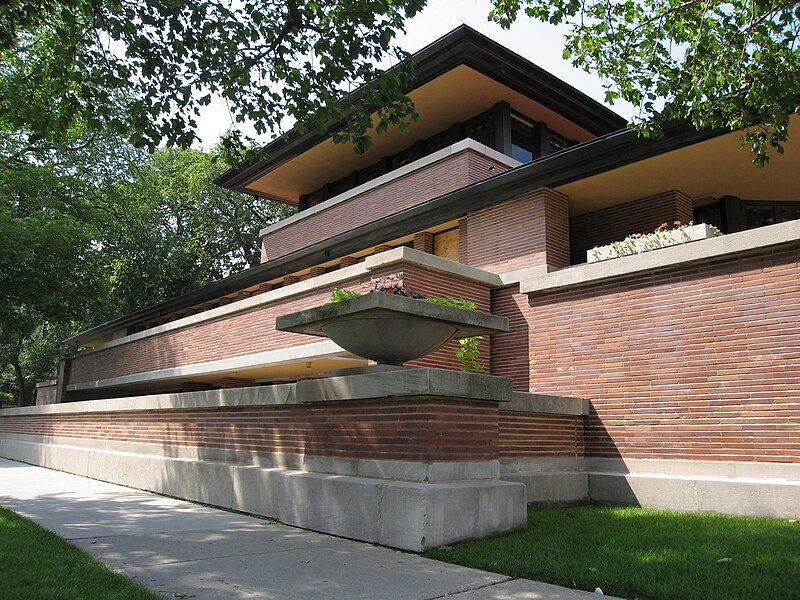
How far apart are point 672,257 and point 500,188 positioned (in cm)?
492

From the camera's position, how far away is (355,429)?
268 inches

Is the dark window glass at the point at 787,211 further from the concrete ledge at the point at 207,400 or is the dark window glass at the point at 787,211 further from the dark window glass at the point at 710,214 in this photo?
the concrete ledge at the point at 207,400

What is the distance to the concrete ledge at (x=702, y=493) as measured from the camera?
24.0ft

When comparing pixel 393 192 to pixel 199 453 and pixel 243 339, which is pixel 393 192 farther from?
pixel 199 453

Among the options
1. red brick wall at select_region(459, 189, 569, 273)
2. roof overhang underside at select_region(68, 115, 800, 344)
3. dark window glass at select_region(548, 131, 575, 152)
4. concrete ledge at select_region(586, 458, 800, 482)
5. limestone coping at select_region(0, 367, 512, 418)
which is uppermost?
dark window glass at select_region(548, 131, 575, 152)

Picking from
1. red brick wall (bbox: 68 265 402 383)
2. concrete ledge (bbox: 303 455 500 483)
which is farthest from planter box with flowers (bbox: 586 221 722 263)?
concrete ledge (bbox: 303 455 500 483)

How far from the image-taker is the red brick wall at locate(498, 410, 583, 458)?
8266mm

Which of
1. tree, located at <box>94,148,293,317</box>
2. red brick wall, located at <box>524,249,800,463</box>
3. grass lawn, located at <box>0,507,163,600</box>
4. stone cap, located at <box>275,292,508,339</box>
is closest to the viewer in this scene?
grass lawn, located at <box>0,507,163,600</box>

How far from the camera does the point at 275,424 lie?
325 inches

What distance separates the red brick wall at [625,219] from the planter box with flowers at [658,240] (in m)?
2.52

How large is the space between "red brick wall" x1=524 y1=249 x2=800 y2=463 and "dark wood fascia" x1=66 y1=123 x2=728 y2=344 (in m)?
2.95

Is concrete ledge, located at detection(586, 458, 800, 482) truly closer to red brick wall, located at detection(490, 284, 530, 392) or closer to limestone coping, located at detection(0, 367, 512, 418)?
red brick wall, located at detection(490, 284, 530, 392)

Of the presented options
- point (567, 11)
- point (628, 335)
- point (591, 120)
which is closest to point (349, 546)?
point (628, 335)

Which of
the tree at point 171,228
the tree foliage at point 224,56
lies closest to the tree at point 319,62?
the tree foliage at point 224,56
